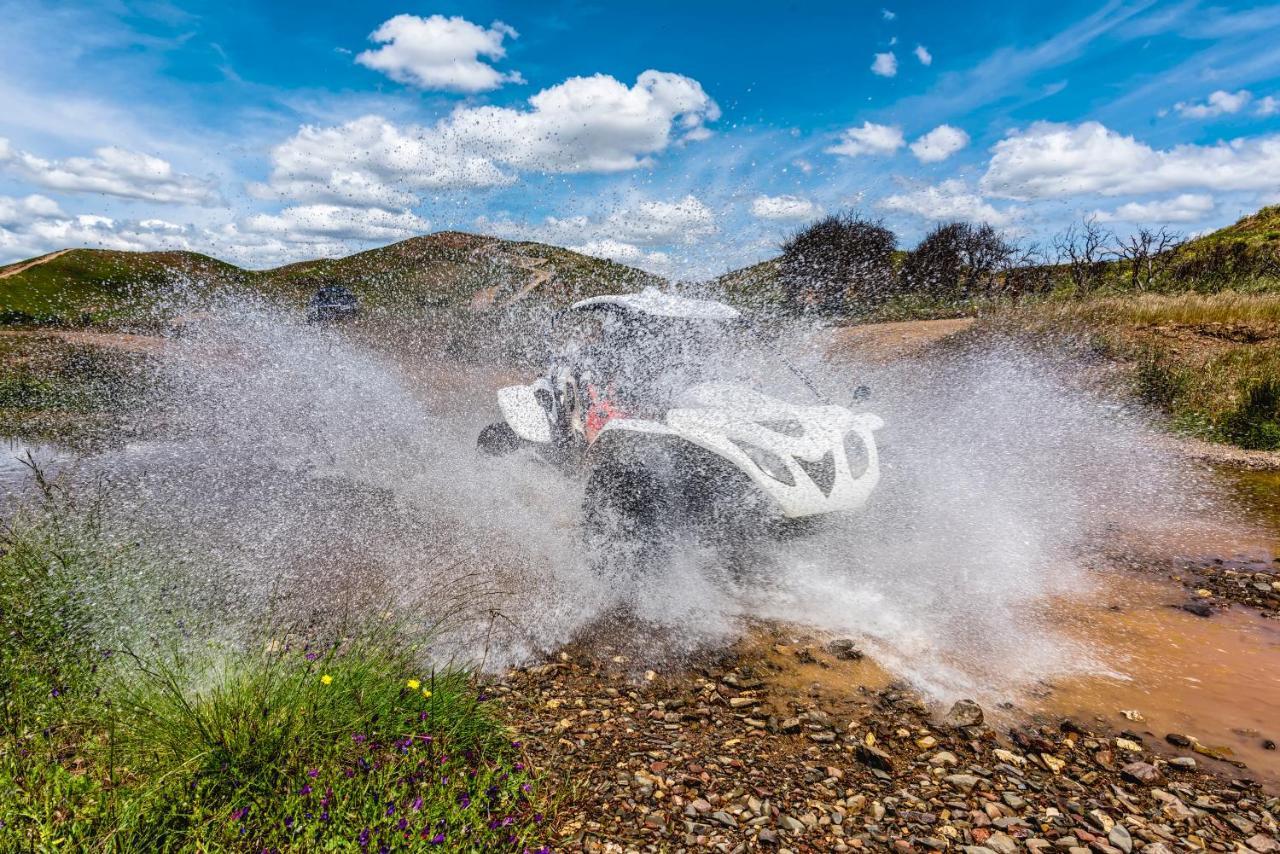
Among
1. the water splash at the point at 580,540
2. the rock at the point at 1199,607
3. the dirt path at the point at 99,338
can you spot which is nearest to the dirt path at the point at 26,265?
the dirt path at the point at 99,338

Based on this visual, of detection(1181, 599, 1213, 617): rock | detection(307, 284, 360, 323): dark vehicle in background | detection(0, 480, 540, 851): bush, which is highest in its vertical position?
detection(307, 284, 360, 323): dark vehicle in background

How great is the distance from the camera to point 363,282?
35625 mm

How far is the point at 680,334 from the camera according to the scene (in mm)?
5242

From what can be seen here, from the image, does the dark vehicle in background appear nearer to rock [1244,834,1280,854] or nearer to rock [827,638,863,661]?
rock [827,638,863,661]

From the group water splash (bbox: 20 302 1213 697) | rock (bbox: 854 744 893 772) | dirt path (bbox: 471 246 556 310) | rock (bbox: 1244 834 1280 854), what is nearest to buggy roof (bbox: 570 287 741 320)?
water splash (bbox: 20 302 1213 697)

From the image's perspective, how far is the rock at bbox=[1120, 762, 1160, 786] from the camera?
2570mm

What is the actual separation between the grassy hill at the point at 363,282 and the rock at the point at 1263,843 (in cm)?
1052

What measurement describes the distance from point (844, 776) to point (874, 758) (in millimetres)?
187

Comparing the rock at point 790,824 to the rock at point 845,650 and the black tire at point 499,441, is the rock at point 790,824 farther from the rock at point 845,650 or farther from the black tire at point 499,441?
the black tire at point 499,441

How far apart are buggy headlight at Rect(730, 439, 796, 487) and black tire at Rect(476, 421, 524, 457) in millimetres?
2986

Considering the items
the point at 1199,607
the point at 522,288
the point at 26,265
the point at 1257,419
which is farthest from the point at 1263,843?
the point at 26,265

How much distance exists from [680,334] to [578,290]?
17583mm

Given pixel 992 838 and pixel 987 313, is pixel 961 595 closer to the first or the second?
pixel 992 838

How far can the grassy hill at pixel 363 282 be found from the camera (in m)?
17.0
